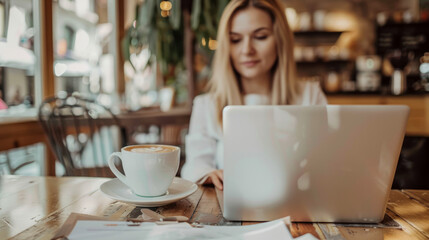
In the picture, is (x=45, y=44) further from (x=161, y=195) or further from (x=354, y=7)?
(x=354, y=7)

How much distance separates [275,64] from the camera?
1.46m

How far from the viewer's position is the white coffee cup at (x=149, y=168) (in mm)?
652

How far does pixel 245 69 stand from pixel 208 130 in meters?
0.27

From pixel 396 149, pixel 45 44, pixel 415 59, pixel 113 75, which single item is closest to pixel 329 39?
pixel 415 59

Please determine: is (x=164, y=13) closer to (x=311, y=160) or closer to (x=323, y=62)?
(x=311, y=160)

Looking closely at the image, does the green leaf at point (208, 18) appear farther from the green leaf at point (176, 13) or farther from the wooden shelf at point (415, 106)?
the wooden shelf at point (415, 106)

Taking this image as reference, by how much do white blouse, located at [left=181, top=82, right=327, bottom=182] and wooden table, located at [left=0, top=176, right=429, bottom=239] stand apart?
0.34m

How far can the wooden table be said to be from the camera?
57cm

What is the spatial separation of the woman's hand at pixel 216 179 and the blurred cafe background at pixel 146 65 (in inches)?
22.5

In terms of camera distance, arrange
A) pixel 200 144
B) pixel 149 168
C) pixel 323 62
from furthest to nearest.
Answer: pixel 323 62
pixel 200 144
pixel 149 168

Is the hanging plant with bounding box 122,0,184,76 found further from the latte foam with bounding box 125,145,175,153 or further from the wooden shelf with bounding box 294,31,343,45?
the wooden shelf with bounding box 294,31,343,45

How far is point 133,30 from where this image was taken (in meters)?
2.71

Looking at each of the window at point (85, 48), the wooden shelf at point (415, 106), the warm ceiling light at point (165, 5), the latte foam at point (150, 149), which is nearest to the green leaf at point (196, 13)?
the warm ceiling light at point (165, 5)

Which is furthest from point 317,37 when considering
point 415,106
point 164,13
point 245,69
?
point 245,69
